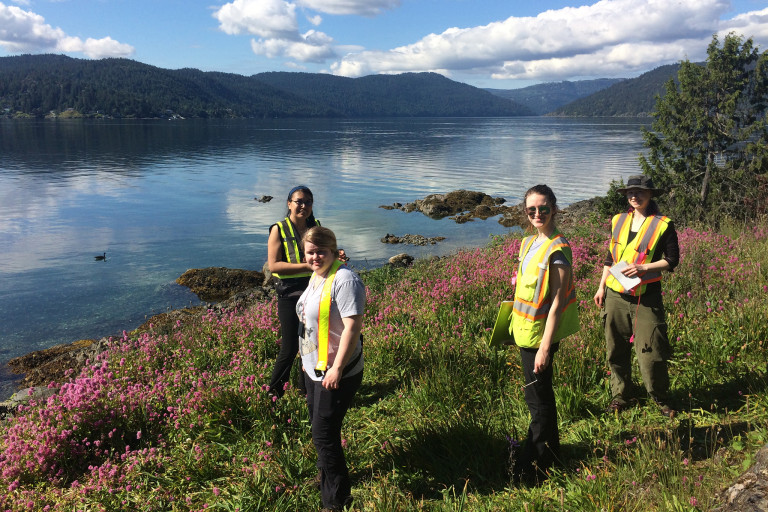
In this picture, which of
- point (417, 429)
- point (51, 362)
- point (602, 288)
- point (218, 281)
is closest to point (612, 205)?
point (218, 281)

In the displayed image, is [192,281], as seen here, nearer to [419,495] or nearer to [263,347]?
[263,347]

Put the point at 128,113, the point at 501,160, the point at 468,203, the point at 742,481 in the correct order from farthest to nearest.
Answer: the point at 128,113 < the point at 501,160 < the point at 468,203 < the point at 742,481

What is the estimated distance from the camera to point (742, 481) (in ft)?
8.37

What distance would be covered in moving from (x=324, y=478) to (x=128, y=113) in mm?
211015

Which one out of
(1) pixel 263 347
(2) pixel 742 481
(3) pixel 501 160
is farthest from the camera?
(3) pixel 501 160

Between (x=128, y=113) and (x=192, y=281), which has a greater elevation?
(x=128, y=113)

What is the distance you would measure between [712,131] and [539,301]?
18.8 meters

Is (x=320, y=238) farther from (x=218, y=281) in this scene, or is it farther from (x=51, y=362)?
(x=218, y=281)

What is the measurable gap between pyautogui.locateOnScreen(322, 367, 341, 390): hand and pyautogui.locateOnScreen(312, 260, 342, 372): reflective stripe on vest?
0.06 metres

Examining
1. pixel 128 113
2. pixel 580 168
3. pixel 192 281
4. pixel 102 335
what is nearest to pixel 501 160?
pixel 580 168

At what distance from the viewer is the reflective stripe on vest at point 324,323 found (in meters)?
3.50

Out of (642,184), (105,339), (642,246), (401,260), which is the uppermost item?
(642,184)

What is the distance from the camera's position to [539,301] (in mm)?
3725

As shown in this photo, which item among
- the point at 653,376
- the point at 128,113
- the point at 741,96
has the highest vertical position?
the point at 128,113
